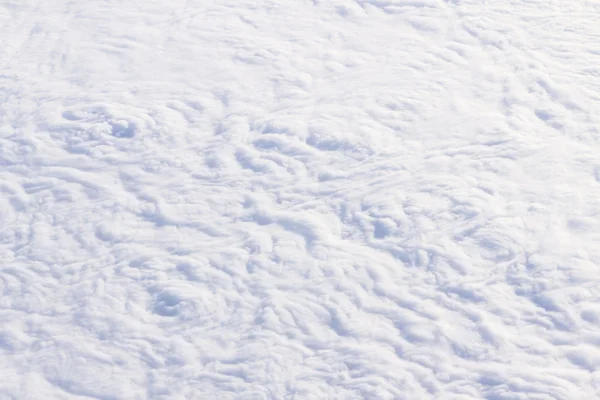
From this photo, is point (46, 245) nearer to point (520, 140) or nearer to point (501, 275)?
point (501, 275)

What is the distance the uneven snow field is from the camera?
124 inches

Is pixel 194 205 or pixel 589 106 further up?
pixel 589 106

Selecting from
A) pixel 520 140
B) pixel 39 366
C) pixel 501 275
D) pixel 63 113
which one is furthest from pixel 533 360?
pixel 63 113

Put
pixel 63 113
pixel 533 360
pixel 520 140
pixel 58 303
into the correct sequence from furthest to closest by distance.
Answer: pixel 63 113
pixel 520 140
pixel 58 303
pixel 533 360

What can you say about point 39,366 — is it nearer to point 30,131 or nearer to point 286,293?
point 286,293

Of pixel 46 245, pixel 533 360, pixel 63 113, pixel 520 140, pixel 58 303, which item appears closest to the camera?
pixel 533 360

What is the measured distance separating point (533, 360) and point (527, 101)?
5.59 feet

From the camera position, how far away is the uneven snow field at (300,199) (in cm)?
315

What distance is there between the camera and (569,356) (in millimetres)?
3133

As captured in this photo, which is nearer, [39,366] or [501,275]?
[39,366]

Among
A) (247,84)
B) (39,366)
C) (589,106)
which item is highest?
(589,106)

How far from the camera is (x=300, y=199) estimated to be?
Answer: 12.6ft

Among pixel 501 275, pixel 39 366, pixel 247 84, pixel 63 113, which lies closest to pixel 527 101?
pixel 501 275

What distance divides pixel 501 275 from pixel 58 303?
196cm
